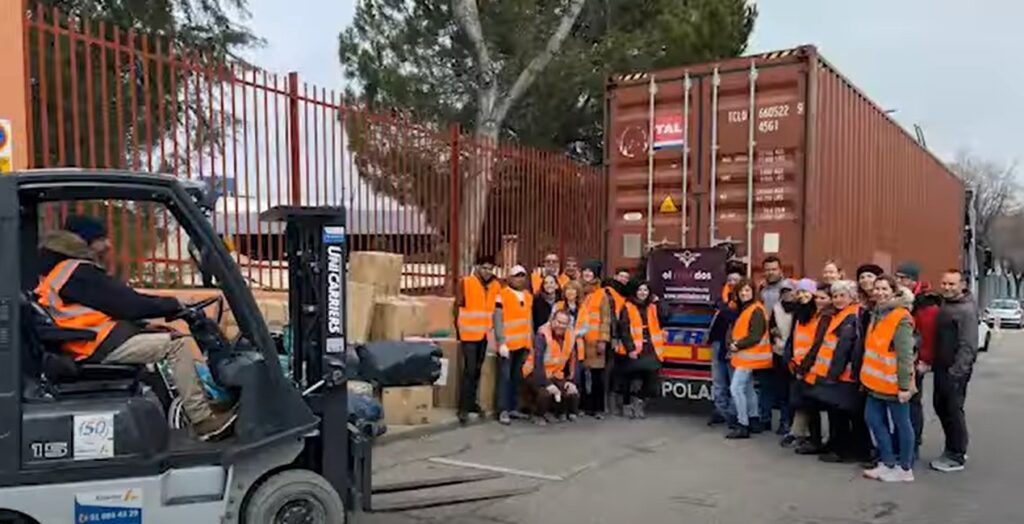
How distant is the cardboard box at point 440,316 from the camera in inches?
379

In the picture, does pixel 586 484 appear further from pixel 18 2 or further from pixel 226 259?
pixel 18 2

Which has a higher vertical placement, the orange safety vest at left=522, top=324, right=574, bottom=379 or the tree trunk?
the tree trunk

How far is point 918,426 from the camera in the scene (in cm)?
736

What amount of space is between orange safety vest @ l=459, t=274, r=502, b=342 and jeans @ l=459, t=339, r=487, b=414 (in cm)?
8

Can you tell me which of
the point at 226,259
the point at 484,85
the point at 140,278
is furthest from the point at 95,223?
the point at 484,85

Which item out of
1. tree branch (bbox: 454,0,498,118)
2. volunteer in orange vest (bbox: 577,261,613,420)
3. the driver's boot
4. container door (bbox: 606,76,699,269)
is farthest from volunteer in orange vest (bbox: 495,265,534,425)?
tree branch (bbox: 454,0,498,118)

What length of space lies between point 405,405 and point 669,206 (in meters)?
3.68

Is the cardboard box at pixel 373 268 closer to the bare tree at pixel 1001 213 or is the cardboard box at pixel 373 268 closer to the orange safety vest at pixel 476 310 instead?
the orange safety vest at pixel 476 310

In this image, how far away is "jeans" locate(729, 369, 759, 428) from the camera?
8.47m

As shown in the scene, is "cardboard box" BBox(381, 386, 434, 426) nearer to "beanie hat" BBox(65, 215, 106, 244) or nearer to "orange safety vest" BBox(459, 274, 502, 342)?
"orange safety vest" BBox(459, 274, 502, 342)

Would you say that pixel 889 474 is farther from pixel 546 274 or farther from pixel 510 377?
pixel 546 274

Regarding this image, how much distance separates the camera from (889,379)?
6.77m

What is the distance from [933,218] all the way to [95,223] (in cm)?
1544

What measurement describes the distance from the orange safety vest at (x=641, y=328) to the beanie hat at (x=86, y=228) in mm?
5802
